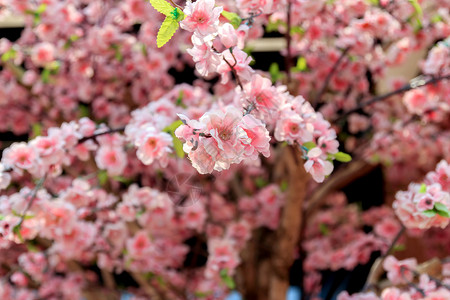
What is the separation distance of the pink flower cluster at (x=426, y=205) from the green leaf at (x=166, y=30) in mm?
850

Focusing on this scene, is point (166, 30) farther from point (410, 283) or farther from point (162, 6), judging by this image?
point (410, 283)

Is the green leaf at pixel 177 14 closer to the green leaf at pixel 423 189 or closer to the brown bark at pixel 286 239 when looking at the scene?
the green leaf at pixel 423 189

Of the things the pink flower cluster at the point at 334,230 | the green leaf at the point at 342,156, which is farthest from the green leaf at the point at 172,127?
the pink flower cluster at the point at 334,230

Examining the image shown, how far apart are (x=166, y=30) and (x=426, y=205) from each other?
0.88m

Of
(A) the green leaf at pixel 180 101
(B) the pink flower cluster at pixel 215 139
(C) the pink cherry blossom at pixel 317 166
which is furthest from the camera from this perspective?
(A) the green leaf at pixel 180 101

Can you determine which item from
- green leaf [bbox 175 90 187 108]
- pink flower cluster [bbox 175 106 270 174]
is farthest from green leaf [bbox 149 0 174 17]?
green leaf [bbox 175 90 187 108]

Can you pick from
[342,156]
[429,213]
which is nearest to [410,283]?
[429,213]

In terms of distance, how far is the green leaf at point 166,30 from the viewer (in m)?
0.89

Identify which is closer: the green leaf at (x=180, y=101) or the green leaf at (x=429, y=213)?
the green leaf at (x=429, y=213)

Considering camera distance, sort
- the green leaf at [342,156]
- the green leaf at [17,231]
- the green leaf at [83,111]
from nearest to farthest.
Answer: the green leaf at [342,156]
the green leaf at [17,231]
the green leaf at [83,111]

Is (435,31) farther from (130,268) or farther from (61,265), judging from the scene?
(61,265)

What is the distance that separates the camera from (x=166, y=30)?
896 millimetres

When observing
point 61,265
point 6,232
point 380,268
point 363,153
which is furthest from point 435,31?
point 61,265

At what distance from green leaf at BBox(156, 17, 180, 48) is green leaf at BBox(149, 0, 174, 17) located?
0.7 inches
